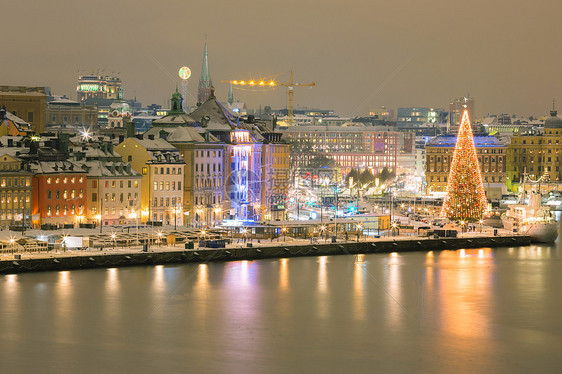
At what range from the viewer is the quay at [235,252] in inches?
2282

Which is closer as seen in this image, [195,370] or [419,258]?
[195,370]

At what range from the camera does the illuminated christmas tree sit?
75188 millimetres

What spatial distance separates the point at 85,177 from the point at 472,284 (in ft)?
66.4

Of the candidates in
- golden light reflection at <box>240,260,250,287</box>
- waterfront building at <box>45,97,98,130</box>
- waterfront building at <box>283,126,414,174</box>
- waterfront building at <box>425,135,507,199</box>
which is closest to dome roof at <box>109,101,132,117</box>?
waterfront building at <box>45,97,98,130</box>

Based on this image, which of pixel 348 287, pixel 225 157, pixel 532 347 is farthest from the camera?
pixel 225 157

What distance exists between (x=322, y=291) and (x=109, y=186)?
18630 millimetres

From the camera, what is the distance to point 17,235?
6097 centimetres

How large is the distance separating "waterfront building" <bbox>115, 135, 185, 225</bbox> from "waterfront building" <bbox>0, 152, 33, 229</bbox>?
23.3ft

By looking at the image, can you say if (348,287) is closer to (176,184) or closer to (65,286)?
(65,286)

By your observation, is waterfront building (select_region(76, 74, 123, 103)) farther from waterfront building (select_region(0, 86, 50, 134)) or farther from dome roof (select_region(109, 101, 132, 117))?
waterfront building (select_region(0, 86, 50, 134))

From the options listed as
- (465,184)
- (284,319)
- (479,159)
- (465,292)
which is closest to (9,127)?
(465,184)

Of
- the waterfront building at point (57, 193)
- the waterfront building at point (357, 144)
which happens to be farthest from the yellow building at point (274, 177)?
the waterfront building at point (357, 144)

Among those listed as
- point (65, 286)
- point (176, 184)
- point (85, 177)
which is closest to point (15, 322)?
point (65, 286)

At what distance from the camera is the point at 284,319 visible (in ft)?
159
